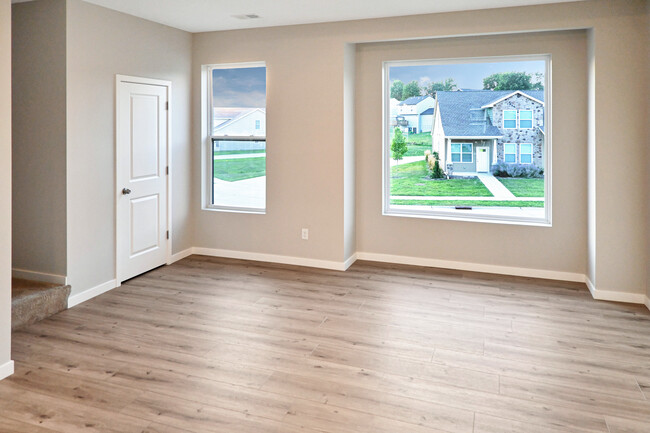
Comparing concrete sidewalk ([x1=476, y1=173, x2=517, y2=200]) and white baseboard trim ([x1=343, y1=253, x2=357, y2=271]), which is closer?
concrete sidewalk ([x1=476, y1=173, x2=517, y2=200])

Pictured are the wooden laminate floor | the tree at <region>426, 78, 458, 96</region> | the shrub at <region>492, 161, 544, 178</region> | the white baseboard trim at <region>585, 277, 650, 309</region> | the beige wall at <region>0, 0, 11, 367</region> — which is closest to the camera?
the wooden laminate floor

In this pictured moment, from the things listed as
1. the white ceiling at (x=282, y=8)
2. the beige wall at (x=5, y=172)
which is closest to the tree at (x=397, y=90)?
the white ceiling at (x=282, y=8)

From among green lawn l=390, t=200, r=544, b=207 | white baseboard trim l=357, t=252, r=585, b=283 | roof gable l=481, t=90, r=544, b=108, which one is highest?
roof gable l=481, t=90, r=544, b=108

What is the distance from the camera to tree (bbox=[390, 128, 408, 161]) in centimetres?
556

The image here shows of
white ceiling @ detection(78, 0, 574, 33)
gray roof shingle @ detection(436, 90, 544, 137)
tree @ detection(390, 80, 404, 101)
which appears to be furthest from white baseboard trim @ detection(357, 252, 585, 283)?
white ceiling @ detection(78, 0, 574, 33)

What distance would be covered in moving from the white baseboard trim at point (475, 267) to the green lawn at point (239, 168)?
1491 millimetres

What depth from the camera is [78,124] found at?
4219 millimetres

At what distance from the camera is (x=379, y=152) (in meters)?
5.54

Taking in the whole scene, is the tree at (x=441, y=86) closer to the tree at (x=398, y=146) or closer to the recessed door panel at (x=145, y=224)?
the tree at (x=398, y=146)

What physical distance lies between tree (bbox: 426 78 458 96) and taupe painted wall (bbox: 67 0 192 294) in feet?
9.28

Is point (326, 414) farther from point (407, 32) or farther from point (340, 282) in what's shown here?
point (407, 32)

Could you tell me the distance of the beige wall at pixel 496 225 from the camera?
4.73 m

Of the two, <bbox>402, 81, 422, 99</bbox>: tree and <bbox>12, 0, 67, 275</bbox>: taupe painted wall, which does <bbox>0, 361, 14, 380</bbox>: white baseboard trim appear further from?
<bbox>402, 81, 422, 99</bbox>: tree

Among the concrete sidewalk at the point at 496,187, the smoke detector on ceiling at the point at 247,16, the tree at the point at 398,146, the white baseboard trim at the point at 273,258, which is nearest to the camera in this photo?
the smoke detector on ceiling at the point at 247,16
